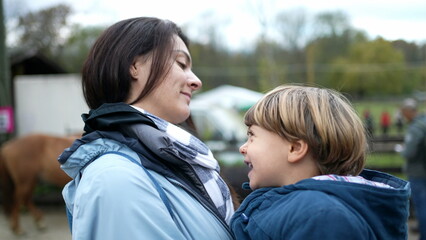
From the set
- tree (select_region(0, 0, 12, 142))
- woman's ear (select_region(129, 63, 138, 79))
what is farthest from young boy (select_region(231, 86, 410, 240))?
tree (select_region(0, 0, 12, 142))

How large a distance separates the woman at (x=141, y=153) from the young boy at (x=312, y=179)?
14cm

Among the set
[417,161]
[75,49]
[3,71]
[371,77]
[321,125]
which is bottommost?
[75,49]

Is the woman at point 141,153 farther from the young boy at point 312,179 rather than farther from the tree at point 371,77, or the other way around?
the tree at point 371,77

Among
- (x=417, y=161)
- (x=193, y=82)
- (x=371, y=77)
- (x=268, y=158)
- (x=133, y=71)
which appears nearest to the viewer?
(x=268, y=158)

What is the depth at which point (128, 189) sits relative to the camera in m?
1.04

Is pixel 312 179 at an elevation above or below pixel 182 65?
below

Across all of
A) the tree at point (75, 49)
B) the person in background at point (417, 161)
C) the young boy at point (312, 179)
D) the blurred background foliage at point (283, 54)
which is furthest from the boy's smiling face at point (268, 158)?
the tree at point (75, 49)

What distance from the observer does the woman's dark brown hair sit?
51.2 inches

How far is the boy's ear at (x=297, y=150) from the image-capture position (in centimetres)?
115

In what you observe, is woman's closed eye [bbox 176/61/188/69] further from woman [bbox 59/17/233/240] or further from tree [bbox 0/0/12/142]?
tree [bbox 0/0/12/142]

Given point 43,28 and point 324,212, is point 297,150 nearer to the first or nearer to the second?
point 324,212

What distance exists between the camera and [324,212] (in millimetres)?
976

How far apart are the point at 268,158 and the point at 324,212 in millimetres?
263

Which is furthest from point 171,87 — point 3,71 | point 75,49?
point 75,49
